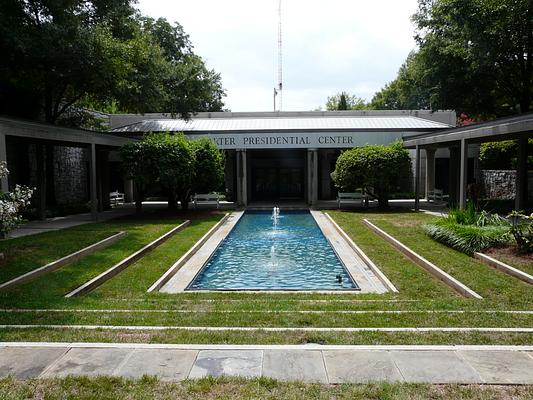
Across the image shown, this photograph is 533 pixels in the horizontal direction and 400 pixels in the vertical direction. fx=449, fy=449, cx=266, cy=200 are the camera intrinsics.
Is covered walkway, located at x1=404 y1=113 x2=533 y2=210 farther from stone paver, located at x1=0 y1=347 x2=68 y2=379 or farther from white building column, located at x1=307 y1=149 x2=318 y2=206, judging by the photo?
stone paver, located at x1=0 y1=347 x2=68 y2=379

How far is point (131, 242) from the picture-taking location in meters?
12.8

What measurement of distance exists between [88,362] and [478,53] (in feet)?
60.4

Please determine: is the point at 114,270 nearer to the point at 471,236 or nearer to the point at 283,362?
the point at 283,362

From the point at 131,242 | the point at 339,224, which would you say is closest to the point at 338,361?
the point at 131,242

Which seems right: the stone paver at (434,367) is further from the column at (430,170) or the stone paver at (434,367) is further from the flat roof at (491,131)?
the column at (430,170)

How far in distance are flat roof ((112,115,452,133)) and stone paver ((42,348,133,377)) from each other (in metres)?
21.1

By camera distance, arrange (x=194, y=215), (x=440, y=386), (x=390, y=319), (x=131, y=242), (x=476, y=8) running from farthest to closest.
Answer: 1. (x=194, y=215)
2. (x=476, y=8)
3. (x=131, y=242)
4. (x=390, y=319)
5. (x=440, y=386)

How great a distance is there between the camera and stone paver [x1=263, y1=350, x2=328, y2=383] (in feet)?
12.7

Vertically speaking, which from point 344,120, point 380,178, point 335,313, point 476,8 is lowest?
point 335,313

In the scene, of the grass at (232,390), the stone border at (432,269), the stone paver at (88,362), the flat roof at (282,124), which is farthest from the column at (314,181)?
the grass at (232,390)

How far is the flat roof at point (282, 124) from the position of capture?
2631 cm

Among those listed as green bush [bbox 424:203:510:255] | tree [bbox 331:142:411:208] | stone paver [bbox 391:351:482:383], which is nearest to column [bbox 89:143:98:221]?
tree [bbox 331:142:411:208]

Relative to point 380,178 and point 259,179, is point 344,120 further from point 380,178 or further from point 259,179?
point 380,178

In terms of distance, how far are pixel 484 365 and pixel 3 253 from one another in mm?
9973
